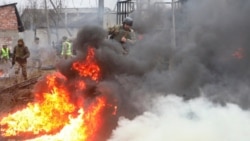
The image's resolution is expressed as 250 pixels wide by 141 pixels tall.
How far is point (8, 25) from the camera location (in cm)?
2772

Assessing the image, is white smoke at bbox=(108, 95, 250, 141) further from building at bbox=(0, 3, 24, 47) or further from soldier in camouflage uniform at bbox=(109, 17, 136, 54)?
building at bbox=(0, 3, 24, 47)

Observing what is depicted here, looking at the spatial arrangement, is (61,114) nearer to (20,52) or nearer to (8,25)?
(20,52)

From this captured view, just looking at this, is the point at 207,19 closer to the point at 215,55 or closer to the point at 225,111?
the point at 215,55

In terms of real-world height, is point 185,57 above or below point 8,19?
below

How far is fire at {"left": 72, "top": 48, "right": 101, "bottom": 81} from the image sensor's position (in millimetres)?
9625

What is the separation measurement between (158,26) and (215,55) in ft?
6.44

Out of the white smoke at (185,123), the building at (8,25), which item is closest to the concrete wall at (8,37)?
the building at (8,25)

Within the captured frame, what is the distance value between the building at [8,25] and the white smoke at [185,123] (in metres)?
18.9

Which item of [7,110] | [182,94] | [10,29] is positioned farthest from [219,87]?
[10,29]

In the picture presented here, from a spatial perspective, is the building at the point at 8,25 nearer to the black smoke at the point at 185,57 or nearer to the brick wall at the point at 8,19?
the brick wall at the point at 8,19

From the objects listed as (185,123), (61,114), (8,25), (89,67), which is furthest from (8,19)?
(185,123)

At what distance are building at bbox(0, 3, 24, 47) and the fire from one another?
18.7 metres

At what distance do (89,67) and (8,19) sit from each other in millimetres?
19296

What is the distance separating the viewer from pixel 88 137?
9.04m
